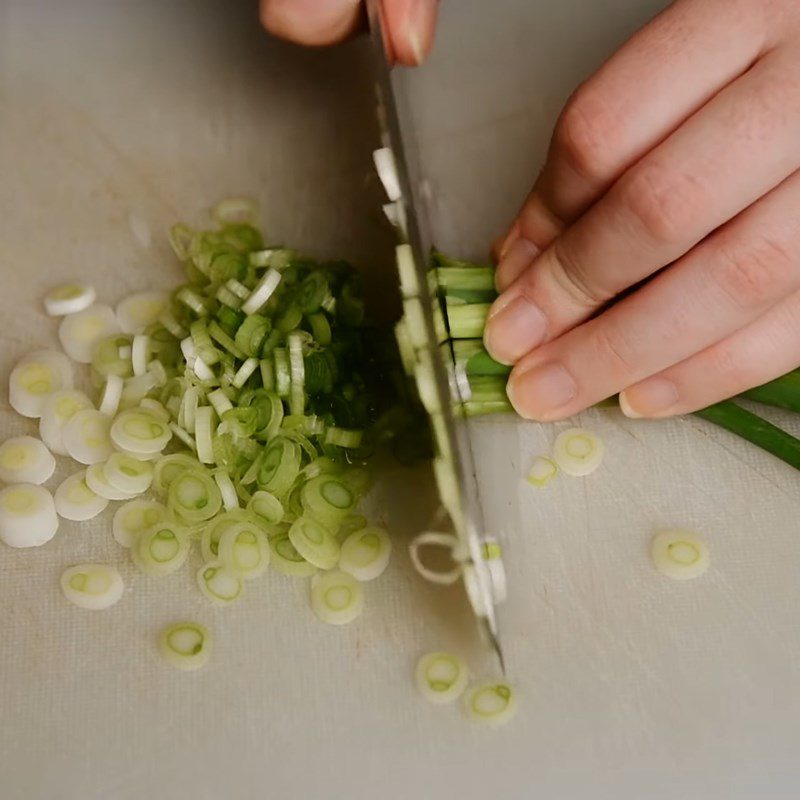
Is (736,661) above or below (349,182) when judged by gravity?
below

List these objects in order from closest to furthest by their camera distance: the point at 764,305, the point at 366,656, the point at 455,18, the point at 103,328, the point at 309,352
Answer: the point at 764,305 < the point at 366,656 < the point at 309,352 < the point at 103,328 < the point at 455,18

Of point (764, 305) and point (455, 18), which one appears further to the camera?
point (455, 18)

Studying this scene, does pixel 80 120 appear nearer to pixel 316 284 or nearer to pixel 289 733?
pixel 316 284

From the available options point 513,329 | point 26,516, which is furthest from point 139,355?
point 513,329

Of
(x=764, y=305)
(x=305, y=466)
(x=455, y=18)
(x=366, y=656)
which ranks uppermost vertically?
(x=455, y=18)

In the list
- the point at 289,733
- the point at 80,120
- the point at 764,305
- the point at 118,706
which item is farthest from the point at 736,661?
the point at 80,120

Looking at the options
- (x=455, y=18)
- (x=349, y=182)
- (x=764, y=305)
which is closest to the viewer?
(x=764, y=305)
